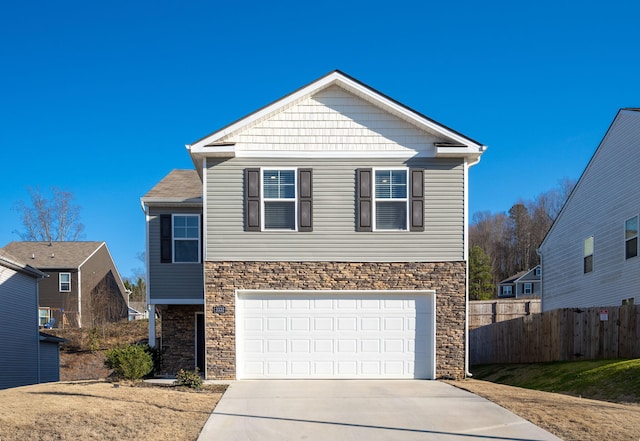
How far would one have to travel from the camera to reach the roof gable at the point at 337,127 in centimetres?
1523

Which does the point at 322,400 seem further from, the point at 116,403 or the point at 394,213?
the point at 394,213

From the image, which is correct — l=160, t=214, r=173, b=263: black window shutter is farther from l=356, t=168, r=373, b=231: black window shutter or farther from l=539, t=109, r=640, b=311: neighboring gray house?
l=539, t=109, r=640, b=311: neighboring gray house

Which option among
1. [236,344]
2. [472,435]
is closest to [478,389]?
[472,435]

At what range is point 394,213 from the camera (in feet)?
50.6

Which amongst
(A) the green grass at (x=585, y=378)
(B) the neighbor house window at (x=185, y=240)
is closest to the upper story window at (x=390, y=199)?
(B) the neighbor house window at (x=185, y=240)

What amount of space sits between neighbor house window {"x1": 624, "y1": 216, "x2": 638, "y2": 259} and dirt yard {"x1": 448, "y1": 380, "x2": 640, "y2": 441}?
8086 mm

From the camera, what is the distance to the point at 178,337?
18219 millimetres

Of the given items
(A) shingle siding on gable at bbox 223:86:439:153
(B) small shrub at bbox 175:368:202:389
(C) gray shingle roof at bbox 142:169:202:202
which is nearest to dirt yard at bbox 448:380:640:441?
(B) small shrub at bbox 175:368:202:389

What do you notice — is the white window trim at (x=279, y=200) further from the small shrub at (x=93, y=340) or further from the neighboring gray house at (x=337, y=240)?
the small shrub at (x=93, y=340)

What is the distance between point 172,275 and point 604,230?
Result: 14.2 metres

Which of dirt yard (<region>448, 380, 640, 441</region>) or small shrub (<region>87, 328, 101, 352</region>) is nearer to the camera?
dirt yard (<region>448, 380, 640, 441</region>)

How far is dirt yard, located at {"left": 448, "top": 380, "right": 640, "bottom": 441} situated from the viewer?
8844mm

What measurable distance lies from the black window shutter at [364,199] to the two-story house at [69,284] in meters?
27.0

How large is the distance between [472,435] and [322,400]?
361cm
